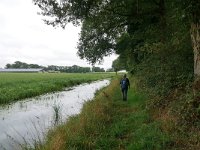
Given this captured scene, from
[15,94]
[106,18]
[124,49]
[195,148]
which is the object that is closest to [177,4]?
[195,148]

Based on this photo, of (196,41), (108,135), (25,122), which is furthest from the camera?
(25,122)

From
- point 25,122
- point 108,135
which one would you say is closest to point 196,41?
point 108,135

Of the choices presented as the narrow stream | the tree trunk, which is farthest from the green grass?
the tree trunk

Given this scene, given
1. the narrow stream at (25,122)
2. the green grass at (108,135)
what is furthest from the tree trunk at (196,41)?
the narrow stream at (25,122)

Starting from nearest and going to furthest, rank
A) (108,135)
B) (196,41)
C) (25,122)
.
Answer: (108,135) < (196,41) < (25,122)

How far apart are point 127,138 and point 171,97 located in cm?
315

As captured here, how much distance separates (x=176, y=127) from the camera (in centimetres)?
965

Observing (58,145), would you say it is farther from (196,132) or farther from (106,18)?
(106,18)

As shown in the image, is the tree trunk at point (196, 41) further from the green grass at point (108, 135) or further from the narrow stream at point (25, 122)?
the narrow stream at point (25, 122)

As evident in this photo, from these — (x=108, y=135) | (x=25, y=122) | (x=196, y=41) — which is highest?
(x=196, y=41)

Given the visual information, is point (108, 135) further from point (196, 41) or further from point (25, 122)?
point (25, 122)

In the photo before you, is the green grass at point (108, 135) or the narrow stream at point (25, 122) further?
the narrow stream at point (25, 122)

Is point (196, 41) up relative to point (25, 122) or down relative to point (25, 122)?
up

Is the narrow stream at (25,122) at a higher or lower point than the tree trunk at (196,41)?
lower
